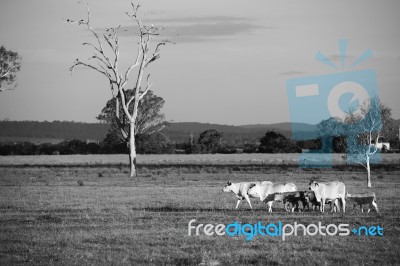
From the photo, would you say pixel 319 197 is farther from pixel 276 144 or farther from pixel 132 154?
pixel 276 144

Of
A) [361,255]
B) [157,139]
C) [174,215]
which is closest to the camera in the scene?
[361,255]

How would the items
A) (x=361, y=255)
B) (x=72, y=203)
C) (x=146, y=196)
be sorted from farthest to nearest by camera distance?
(x=146, y=196) → (x=72, y=203) → (x=361, y=255)

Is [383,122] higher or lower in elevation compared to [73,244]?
higher

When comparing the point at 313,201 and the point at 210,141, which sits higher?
the point at 210,141

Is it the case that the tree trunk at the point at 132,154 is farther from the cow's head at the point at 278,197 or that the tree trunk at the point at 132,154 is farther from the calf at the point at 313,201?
the calf at the point at 313,201

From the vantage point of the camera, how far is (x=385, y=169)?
5444 cm

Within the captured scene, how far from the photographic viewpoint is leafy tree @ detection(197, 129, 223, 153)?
4439 inches

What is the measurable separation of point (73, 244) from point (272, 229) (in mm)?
5792

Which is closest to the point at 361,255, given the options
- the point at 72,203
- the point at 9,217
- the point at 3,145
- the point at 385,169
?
the point at 9,217

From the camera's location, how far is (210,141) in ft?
375

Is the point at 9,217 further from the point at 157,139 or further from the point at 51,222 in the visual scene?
the point at 157,139

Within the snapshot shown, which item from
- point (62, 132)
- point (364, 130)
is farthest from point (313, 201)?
point (62, 132)

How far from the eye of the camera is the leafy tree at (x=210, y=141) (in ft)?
370

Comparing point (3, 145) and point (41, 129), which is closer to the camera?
point (3, 145)
